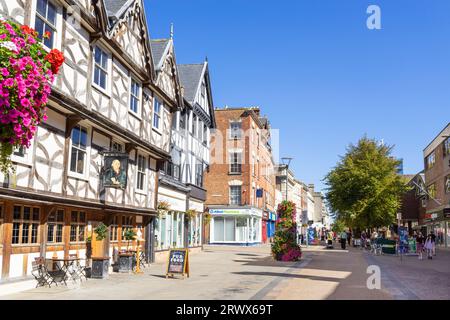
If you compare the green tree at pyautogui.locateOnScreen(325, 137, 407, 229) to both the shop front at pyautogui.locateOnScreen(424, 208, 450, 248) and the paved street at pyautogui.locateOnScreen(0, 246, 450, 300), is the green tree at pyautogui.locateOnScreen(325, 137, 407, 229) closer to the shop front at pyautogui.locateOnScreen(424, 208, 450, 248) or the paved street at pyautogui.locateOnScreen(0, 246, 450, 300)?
the shop front at pyautogui.locateOnScreen(424, 208, 450, 248)

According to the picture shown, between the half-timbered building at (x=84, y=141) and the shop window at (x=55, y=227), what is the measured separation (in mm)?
30

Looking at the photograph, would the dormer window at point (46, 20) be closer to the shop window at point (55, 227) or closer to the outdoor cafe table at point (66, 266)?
the shop window at point (55, 227)

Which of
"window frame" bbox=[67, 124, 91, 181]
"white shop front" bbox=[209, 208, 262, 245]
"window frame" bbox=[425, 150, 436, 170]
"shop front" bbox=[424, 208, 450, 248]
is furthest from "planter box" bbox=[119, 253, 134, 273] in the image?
"window frame" bbox=[425, 150, 436, 170]

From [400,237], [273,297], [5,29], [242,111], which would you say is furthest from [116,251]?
[242,111]

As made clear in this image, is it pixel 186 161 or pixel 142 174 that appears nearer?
pixel 142 174

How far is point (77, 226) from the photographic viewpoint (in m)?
15.9

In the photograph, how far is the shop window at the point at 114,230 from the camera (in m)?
18.7

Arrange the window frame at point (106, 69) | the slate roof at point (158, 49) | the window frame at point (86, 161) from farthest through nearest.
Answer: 1. the slate roof at point (158, 49)
2. the window frame at point (106, 69)
3. the window frame at point (86, 161)

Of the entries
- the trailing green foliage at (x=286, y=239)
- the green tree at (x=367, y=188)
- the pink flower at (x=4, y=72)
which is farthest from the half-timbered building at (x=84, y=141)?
the green tree at (x=367, y=188)

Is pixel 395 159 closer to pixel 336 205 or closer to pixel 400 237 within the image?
pixel 336 205

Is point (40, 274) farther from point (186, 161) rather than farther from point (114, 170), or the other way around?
point (186, 161)

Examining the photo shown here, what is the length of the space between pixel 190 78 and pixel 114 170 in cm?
1721

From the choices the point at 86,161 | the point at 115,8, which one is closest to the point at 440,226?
the point at 115,8

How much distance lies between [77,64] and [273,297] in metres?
8.83
